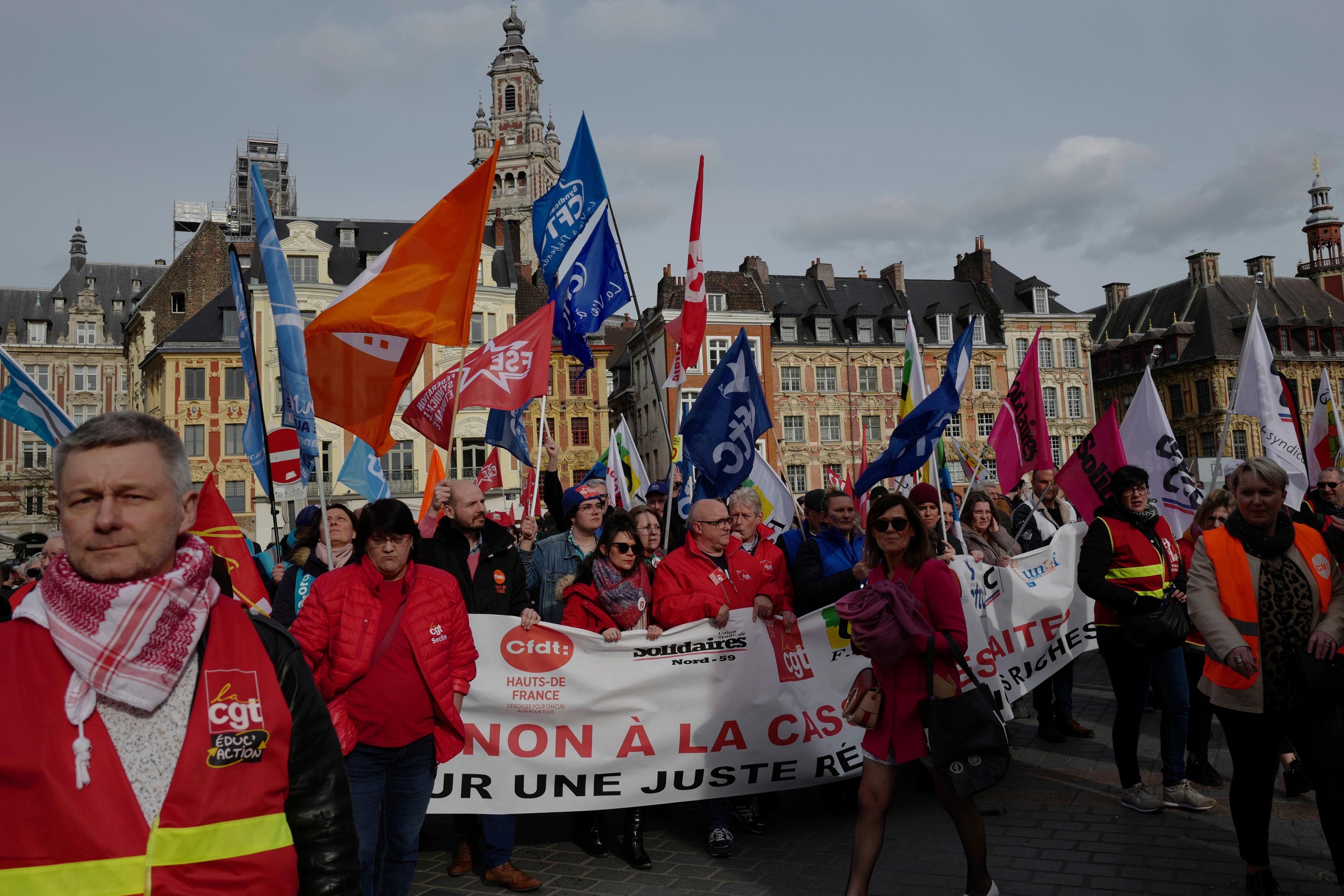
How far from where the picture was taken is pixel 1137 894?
5148 mm

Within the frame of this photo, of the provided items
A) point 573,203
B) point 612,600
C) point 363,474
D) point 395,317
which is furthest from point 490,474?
point 612,600

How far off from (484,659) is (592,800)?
107 centimetres

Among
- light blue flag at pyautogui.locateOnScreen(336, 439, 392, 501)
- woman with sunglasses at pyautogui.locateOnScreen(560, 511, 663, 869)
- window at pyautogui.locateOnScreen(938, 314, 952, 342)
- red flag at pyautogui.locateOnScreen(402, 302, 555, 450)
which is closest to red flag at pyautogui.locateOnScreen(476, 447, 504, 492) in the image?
red flag at pyautogui.locateOnScreen(402, 302, 555, 450)

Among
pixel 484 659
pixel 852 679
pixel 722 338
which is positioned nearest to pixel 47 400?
pixel 484 659

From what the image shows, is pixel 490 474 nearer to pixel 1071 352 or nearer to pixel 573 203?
pixel 573 203

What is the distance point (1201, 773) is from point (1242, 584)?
2840 mm

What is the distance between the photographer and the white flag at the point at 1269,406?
10.4 meters

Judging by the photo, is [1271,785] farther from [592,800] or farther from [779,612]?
[592,800]

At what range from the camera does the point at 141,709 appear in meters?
2.01

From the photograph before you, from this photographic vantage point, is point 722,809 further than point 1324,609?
Yes

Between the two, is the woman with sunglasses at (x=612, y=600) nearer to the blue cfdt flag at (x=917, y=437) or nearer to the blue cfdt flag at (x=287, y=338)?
the blue cfdt flag at (x=287, y=338)

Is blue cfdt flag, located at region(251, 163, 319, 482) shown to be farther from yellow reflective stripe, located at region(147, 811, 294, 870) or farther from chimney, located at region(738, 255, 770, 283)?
chimney, located at region(738, 255, 770, 283)

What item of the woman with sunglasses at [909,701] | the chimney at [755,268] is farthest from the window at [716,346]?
the woman with sunglasses at [909,701]

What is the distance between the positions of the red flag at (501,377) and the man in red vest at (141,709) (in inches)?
261
